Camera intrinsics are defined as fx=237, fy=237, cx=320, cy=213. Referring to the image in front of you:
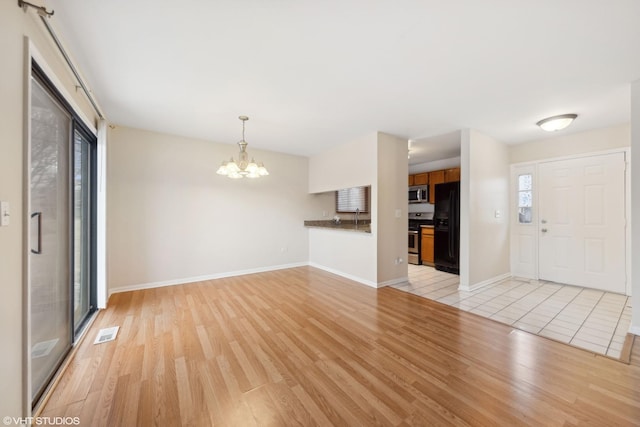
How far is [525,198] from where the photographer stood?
181 inches

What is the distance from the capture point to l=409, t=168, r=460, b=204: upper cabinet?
17.9 feet

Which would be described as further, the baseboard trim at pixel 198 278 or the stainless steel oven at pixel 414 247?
the stainless steel oven at pixel 414 247

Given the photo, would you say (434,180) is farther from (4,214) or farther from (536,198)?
(4,214)

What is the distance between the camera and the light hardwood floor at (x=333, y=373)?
149 centimetres

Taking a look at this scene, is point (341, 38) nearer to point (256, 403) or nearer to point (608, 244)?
point (256, 403)

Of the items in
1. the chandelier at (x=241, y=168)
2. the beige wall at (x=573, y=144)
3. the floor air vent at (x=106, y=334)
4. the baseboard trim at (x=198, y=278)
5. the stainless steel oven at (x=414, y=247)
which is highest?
the beige wall at (x=573, y=144)

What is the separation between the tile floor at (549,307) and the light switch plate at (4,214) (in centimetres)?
414

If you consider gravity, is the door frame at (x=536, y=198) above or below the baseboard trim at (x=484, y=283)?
above

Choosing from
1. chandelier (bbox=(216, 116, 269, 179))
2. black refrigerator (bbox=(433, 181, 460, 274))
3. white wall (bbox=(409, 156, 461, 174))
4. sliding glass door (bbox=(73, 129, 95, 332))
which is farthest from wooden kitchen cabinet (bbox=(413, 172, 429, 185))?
sliding glass door (bbox=(73, 129, 95, 332))

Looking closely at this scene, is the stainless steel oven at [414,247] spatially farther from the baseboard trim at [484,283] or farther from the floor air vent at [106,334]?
the floor air vent at [106,334]

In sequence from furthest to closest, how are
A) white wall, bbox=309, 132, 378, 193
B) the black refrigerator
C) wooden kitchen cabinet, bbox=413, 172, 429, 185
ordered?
wooden kitchen cabinet, bbox=413, 172, 429, 185, the black refrigerator, white wall, bbox=309, 132, 378, 193

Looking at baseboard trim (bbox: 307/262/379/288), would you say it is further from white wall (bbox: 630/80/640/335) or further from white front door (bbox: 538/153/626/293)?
white front door (bbox: 538/153/626/293)

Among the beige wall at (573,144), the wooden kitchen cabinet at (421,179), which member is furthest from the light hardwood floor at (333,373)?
the wooden kitchen cabinet at (421,179)

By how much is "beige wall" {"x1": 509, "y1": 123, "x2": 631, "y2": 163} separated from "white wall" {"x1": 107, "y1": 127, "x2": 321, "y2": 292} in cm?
463
